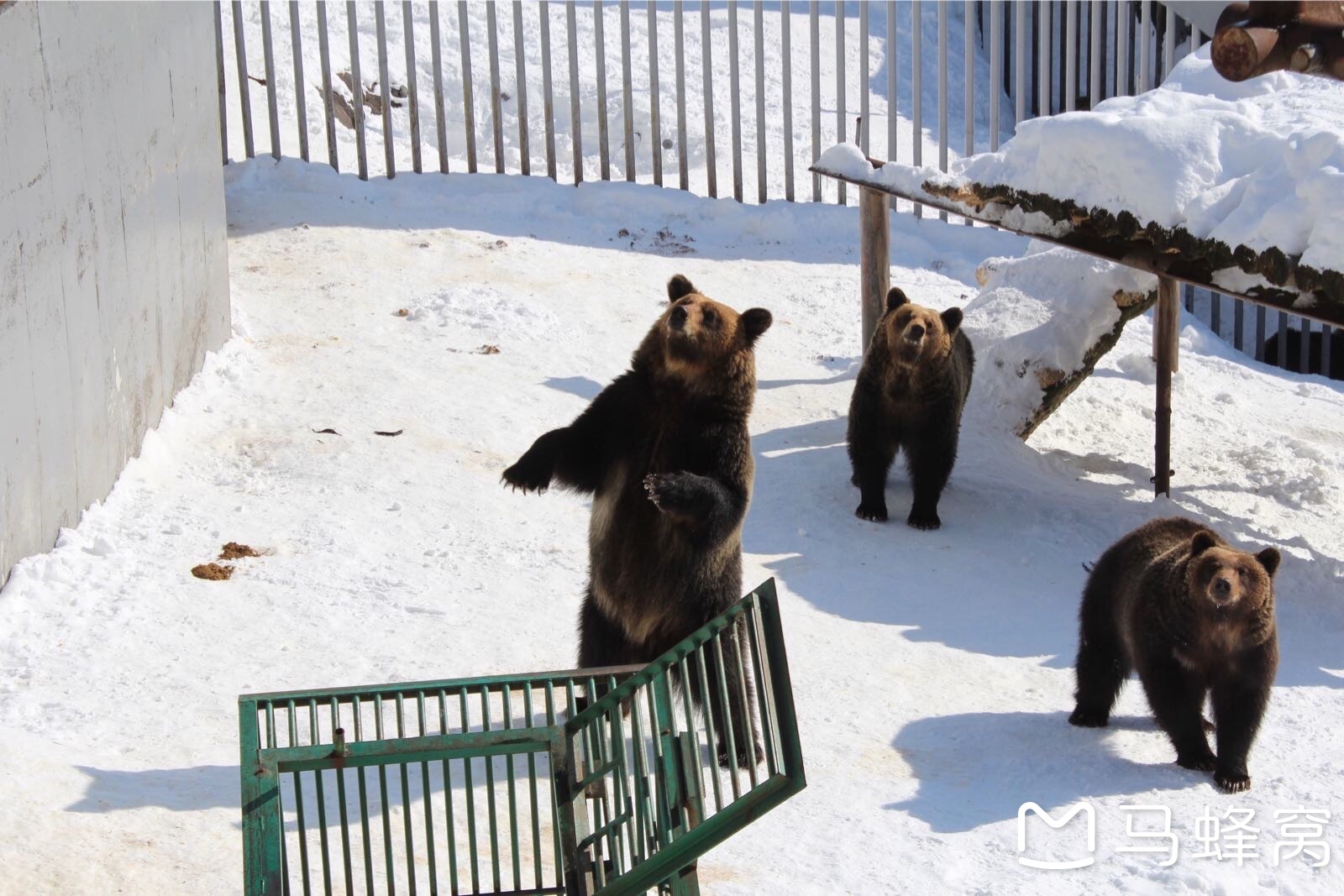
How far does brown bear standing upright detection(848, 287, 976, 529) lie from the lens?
8.45 m

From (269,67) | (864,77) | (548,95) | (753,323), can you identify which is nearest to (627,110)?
(548,95)

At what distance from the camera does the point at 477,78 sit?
13844 millimetres

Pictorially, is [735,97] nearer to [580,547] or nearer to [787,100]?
[787,100]

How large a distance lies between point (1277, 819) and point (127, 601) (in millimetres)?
4354

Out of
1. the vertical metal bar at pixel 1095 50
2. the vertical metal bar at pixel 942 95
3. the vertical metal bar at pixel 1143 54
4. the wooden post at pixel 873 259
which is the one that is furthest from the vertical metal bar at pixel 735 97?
the vertical metal bar at pixel 1143 54

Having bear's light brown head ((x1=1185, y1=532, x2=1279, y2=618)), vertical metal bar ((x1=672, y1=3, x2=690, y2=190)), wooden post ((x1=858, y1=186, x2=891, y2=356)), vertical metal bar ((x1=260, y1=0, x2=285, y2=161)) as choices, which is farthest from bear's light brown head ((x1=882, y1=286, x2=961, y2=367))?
vertical metal bar ((x1=260, y1=0, x2=285, y2=161))

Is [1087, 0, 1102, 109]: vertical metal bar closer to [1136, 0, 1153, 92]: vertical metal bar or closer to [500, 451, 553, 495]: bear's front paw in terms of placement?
[1136, 0, 1153, 92]: vertical metal bar

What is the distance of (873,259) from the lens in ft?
33.6

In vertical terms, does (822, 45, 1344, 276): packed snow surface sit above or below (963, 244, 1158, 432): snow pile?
above

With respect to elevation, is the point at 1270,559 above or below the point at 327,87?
below

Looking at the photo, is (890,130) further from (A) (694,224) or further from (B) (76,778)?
(B) (76,778)

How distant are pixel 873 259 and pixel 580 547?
12.0 ft

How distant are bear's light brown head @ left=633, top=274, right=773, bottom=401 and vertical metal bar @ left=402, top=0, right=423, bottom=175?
776 centimetres

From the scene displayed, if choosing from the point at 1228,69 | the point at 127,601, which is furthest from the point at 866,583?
the point at 1228,69
